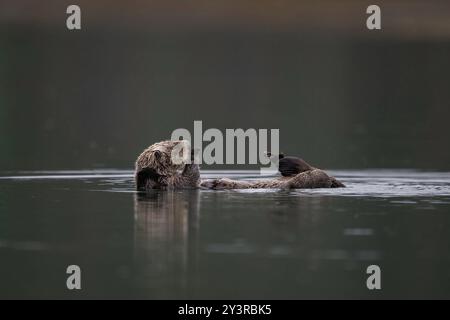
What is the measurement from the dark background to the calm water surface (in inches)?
191

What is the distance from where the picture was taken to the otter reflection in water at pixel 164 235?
903 cm

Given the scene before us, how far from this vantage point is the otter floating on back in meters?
13.6

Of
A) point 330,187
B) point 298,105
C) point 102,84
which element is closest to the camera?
point 330,187

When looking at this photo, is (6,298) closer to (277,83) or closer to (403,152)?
(403,152)

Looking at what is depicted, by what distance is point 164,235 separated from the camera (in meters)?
10.6

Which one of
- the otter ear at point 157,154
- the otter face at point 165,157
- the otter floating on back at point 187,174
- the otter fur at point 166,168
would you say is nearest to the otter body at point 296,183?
the otter floating on back at point 187,174

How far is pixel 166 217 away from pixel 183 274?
2431 millimetres

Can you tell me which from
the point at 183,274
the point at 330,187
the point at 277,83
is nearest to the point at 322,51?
the point at 277,83

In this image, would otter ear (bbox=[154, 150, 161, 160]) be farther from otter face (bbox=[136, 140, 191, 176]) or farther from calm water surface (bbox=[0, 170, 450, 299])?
calm water surface (bbox=[0, 170, 450, 299])

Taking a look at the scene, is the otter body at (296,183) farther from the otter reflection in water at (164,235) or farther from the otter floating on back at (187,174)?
the otter reflection in water at (164,235)

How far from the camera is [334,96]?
33531 mm

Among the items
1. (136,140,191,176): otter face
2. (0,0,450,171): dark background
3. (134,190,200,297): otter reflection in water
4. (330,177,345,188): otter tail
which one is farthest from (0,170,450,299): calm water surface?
(0,0,450,171): dark background

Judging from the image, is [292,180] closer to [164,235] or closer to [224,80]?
[164,235]

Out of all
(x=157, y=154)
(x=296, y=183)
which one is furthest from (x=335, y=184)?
(x=157, y=154)
